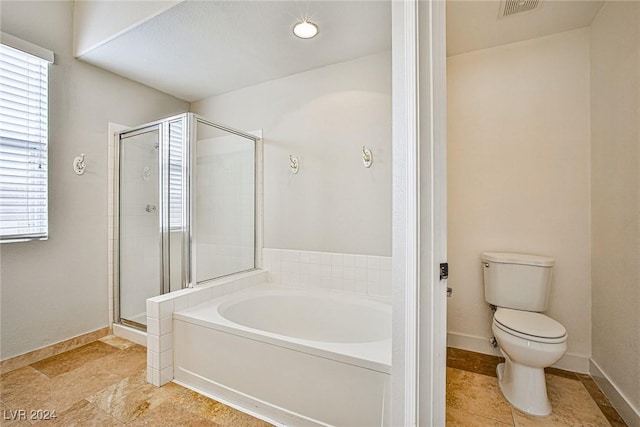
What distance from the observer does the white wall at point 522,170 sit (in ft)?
6.44

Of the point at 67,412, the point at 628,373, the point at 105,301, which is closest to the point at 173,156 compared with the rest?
the point at 105,301

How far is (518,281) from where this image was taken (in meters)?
Result: 1.97

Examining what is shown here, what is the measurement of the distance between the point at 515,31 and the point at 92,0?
3057 mm

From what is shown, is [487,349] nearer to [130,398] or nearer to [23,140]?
[130,398]

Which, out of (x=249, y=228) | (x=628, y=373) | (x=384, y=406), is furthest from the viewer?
Answer: (x=249, y=228)

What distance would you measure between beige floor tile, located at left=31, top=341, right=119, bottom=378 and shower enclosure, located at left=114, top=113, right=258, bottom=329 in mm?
256

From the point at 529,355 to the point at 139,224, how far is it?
9.64 feet

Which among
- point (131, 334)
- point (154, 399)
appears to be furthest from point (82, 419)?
point (131, 334)

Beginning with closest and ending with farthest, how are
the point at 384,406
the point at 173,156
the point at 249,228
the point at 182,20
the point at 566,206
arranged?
1. the point at 384,406
2. the point at 182,20
3. the point at 566,206
4. the point at 173,156
5. the point at 249,228

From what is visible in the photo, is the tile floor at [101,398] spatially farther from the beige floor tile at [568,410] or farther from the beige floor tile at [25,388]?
the beige floor tile at [568,410]

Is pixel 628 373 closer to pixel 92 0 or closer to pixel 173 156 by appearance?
pixel 173 156

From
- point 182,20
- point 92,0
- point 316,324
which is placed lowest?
point 316,324

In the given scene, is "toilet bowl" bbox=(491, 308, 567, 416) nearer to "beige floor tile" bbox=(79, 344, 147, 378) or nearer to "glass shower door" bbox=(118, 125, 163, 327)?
"beige floor tile" bbox=(79, 344, 147, 378)

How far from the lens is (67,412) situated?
154 cm
